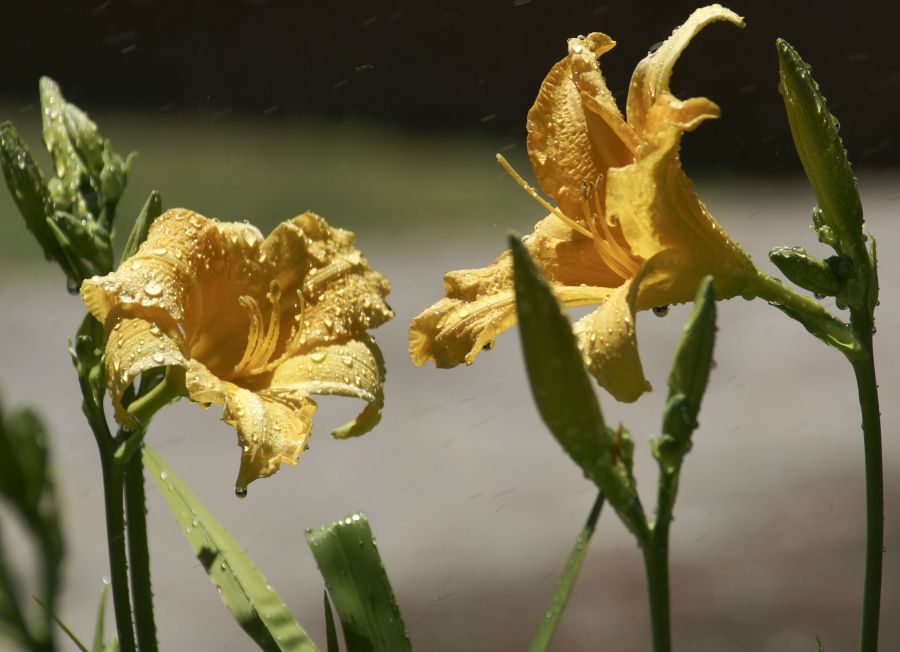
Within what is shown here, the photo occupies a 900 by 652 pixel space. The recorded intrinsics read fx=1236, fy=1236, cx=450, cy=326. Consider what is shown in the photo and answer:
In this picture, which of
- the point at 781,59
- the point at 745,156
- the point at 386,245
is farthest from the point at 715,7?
the point at 745,156

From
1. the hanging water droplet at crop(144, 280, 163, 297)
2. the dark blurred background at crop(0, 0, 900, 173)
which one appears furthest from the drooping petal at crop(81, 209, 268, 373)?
the dark blurred background at crop(0, 0, 900, 173)

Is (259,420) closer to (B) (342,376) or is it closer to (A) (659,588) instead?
(B) (342,376)

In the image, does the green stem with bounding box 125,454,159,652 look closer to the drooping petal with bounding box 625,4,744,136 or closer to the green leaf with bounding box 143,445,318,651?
the green leaf with bounding box 143,445,318,651

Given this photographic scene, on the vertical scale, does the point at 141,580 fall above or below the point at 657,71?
below

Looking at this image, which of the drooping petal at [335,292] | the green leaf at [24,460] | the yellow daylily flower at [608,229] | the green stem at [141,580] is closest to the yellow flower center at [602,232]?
the yellow daylily flower at [608,229]

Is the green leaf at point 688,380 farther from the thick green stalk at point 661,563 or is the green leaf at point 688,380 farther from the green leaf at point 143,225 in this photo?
the green leaf at point 143,225

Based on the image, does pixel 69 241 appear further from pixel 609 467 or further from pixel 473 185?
pixel 473 185

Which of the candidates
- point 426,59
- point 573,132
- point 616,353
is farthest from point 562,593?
point 426,59
